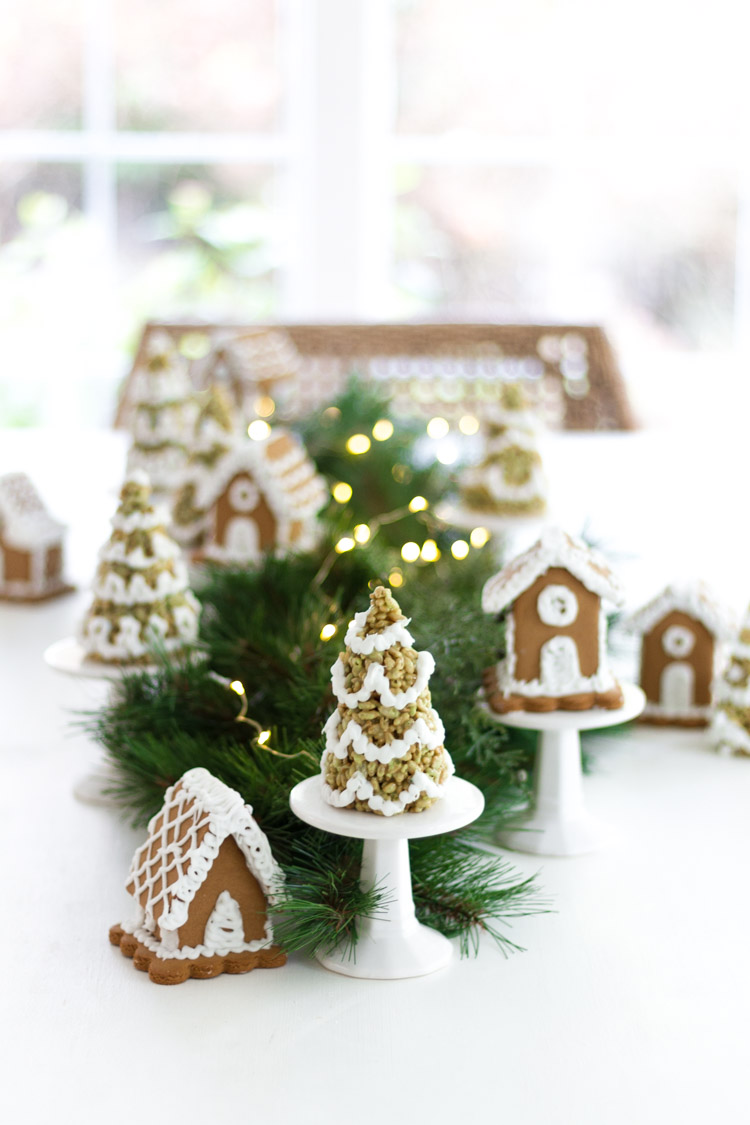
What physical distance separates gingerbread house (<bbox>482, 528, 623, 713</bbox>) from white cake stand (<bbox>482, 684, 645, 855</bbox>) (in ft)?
0.10

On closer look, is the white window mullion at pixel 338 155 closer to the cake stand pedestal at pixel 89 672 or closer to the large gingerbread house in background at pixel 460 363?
the large gingerbread house in background at pixel 460 363

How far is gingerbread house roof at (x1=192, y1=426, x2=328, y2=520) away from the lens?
5.30 feet

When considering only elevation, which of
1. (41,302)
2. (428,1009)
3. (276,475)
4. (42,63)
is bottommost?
(428,1009)

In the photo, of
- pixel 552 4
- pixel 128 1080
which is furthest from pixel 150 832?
pixel 552 4

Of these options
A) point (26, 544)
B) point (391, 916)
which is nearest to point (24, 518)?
point (26, 544)

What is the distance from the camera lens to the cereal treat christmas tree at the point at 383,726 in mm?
906

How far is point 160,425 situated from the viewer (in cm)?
184

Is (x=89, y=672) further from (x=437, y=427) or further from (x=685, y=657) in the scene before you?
(x=437, y=427)

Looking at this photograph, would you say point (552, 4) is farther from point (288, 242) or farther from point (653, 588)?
point (653, 588)

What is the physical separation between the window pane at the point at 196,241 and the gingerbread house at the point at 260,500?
7.12 feet

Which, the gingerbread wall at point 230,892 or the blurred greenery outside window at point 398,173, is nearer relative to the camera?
the gingerbread wall at point 230,892

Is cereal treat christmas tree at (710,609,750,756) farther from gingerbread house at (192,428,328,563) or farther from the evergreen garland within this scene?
gingerbread house at (192,428,328,563)

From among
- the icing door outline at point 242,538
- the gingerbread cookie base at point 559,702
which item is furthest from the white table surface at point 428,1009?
the icing door outline at point 242,538

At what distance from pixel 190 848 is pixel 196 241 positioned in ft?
9.94
